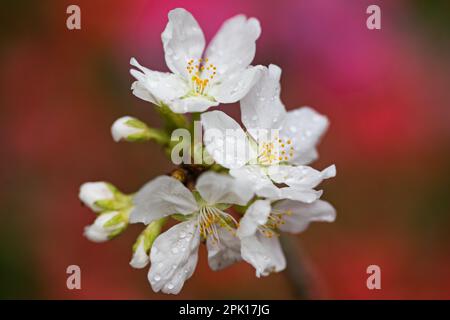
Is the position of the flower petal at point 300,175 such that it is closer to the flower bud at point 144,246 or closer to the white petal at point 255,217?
the white petal at point 255,217

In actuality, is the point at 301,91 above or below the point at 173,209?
above

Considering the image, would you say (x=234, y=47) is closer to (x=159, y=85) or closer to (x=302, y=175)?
(x=159, y=85)

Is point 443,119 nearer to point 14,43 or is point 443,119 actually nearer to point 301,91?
point 301,91

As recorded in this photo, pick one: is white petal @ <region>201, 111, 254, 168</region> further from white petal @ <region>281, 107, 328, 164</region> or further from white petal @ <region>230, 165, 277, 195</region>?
white petal @ <region>281, 107, 328, 164</region>

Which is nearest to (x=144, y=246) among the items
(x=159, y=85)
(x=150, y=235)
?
(x=150, y=235)
